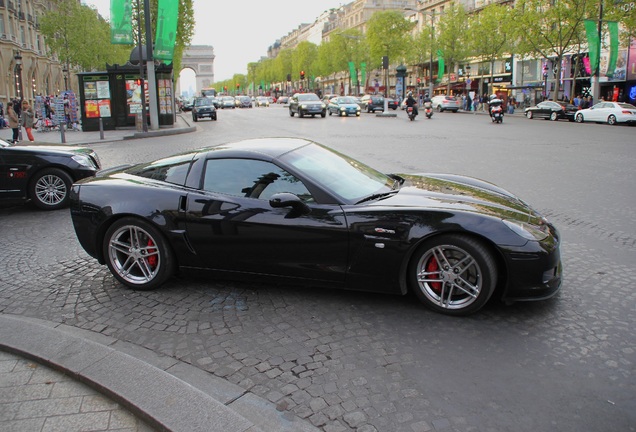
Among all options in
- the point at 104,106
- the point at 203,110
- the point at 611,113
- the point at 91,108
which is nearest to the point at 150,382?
the point at 104,106

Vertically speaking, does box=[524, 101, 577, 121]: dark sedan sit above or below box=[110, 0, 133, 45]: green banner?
below

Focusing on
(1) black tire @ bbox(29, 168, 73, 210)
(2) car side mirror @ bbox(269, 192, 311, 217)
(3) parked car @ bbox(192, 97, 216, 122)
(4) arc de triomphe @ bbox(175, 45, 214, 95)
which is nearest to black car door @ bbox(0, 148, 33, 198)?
(1) black tire @ bbox(29, 168, 73, 210)

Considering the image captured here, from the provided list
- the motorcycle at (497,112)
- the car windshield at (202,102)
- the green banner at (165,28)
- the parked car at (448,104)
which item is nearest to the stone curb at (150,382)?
the green banner at (165,28)

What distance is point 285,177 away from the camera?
4547mm

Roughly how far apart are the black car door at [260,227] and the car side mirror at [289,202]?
36 mm

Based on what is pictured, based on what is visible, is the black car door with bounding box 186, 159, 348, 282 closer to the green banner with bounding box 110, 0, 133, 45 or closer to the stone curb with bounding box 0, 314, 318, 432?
the stone curb with bounding box 0, 314, 318, 432

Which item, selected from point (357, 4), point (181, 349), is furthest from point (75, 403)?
point (357, 4)

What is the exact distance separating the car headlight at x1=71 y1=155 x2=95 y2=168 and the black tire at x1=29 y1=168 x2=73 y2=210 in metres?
0.29

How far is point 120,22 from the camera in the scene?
24.0 meters

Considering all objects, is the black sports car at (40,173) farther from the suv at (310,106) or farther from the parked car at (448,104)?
the parked car at (448,104)

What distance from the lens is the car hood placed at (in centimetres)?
428

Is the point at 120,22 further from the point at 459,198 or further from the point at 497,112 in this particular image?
the point at 459,198

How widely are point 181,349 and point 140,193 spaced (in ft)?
5.58

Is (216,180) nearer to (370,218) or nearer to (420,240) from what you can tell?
(370,218)
